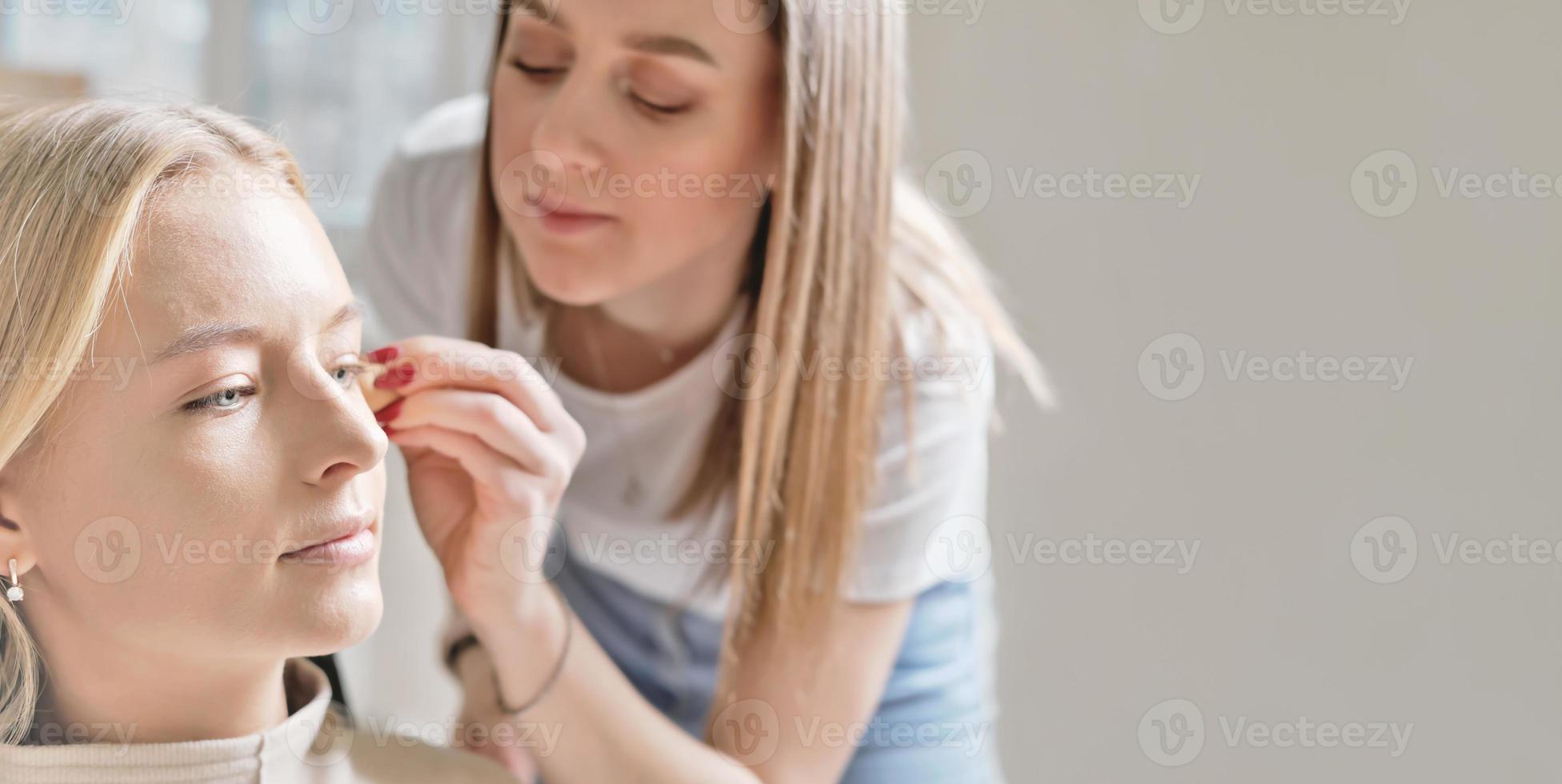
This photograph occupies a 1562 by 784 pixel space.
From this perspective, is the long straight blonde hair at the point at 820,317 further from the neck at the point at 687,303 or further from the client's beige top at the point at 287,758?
the client's beige top at the point at 287,758

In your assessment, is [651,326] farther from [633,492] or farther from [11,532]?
[11,532]

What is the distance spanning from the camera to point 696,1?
917mm

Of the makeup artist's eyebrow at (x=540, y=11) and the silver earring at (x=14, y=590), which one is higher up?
the makeup artist's eyebrow at (x=540, y=11)

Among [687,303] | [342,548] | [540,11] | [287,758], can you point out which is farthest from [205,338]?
[687,303]

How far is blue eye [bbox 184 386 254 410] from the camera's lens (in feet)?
2.29

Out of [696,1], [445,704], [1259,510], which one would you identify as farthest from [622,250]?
[445,704]

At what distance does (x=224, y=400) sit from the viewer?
0.71 meters

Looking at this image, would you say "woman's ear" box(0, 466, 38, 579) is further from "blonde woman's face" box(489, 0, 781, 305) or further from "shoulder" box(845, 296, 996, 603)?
"shoulder" box(845, 296, 996, 603)

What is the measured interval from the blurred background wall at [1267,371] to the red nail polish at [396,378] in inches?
19.9

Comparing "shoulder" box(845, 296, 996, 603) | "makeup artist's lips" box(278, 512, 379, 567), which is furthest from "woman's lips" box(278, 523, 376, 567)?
"shoulder" box(845, 296, 996, 603)

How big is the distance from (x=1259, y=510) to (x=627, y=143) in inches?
32.4

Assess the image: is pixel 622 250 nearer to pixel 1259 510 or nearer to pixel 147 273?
pixel 147 273

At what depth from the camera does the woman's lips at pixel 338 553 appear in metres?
0.73

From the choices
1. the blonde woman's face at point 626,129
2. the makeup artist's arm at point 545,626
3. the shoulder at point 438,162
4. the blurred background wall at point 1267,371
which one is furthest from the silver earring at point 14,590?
the blurred background wall at point 1267,371
